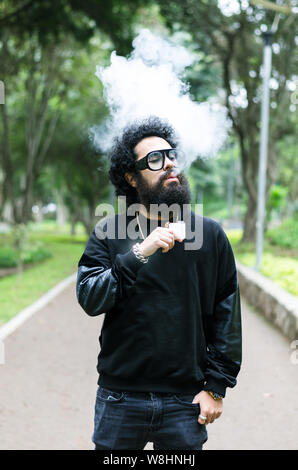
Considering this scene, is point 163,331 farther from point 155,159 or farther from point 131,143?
point 131,143

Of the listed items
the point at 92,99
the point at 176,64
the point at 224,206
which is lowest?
the point at 224,206

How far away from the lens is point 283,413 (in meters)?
4.91

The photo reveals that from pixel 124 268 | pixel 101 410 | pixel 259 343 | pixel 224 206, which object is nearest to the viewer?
pixel 124 268

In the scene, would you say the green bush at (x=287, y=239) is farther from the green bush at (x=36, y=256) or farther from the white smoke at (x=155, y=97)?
the white smoke at (x=155, y=97)

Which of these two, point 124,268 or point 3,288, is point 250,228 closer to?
point 3,288

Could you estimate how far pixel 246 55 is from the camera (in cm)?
1811

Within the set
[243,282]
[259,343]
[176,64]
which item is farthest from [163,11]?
[176,64]

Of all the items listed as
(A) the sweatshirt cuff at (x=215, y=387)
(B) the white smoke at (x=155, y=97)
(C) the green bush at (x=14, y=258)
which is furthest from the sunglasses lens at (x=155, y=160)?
(C) the green bush at (x=14, y=258)

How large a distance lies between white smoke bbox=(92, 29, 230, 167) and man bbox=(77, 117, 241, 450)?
11.4 inches

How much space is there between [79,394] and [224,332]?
3.32 metres

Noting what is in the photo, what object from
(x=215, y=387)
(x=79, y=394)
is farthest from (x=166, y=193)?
(x=79, y=394)

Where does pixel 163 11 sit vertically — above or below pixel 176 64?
above

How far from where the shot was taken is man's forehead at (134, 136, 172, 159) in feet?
8.13

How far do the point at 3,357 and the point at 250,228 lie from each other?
15.4 metres
